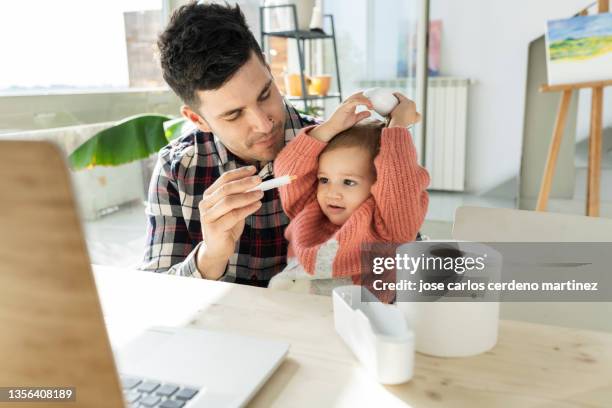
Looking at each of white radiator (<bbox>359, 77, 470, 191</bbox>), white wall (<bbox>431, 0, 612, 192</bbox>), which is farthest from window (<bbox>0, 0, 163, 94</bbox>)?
white wall (<bbox>431, 0, 612, 192</bbox>)

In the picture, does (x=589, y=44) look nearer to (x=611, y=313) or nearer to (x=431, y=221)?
(x=431, y=221)

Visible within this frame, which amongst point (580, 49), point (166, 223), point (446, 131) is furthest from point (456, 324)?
point (446, 131)

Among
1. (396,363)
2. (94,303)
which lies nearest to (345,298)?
(396,363)

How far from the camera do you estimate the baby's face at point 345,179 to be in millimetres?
1139

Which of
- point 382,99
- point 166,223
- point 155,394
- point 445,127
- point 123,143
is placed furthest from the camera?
point 445,127

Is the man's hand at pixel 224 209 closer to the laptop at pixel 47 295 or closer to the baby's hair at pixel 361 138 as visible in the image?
the baby's hair at pixel 361 138

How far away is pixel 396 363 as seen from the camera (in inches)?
19.7

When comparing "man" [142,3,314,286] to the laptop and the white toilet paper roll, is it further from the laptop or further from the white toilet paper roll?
the laptop

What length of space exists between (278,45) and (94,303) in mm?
3793

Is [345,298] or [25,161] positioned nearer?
[25,161]

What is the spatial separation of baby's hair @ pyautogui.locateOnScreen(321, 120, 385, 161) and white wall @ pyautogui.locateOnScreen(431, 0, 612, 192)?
10.2 ft

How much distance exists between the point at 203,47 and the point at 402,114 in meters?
0.48

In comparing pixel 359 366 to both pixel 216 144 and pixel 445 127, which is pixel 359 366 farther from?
pixel 445 127

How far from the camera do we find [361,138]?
1153mm
